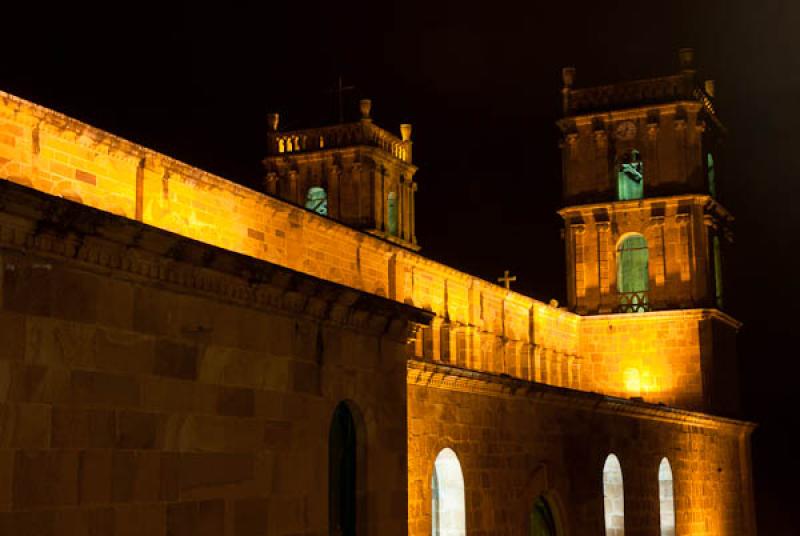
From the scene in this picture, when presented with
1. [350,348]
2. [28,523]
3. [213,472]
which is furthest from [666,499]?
[28,523]

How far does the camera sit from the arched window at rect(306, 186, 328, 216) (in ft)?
159

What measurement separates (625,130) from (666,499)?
14.7 m

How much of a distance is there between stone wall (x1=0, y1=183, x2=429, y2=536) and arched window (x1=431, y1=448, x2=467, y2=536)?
9141 millimetres

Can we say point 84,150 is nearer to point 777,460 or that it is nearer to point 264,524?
point 264,524

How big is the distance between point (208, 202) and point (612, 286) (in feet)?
68.5

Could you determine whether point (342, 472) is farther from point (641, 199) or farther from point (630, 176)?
point (630, 176)

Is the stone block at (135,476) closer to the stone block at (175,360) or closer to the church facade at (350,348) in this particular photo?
the church facade at (350,348)

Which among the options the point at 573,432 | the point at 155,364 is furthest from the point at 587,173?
the point at 155,364

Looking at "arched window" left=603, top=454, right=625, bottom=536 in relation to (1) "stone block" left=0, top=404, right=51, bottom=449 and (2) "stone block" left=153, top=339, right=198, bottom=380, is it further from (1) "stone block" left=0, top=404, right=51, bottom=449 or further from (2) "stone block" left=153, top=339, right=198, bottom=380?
(1) "stone block" left=0, top=404, right=51, bottom=449

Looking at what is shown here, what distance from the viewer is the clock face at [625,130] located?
135ft

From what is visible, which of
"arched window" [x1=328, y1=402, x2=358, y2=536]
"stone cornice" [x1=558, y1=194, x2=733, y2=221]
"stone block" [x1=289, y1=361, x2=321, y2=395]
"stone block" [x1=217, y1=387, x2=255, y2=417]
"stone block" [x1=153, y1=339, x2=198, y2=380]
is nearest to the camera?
"stone block" [x1=153, y1=339, x2=198, y2=380]

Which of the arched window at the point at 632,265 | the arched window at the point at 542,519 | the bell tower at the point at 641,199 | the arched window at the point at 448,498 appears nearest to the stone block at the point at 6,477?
the arched window at the point at 448,498

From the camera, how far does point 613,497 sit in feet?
89.7

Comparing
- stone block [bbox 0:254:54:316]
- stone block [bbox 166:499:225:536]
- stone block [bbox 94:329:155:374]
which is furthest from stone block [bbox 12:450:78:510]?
stone block [bbox 166:499:225:536]
